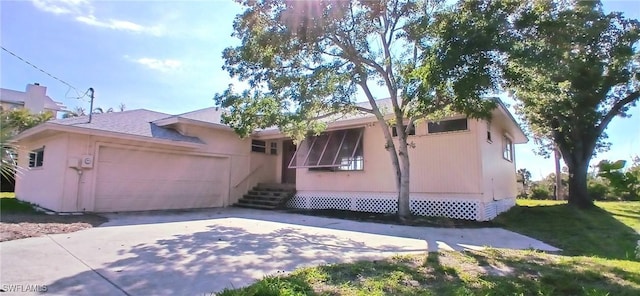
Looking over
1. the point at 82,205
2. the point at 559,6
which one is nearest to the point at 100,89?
the point at 82,205

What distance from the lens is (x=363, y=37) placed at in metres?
10.2

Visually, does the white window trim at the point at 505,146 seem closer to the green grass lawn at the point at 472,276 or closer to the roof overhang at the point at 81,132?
the green grass lawn at the point at 472,276

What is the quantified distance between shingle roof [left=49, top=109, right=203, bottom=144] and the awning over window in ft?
13.3

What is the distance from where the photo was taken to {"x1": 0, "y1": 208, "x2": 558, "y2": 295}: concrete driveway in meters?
4.09

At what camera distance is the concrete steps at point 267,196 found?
47.5ft

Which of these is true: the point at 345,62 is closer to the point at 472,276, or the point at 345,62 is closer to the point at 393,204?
the point at 393,204

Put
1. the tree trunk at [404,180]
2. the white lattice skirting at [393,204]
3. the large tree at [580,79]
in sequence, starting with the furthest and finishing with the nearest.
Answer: the white lattice skirting at [393,204] → the tree trunk at [404,180] → the large tree at [580,79]

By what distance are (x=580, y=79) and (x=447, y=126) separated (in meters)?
7.29

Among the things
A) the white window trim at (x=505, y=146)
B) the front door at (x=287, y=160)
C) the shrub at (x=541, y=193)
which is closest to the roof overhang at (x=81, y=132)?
the front door at (x=287, y=160)

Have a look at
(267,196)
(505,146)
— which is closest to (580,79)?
(505,146)

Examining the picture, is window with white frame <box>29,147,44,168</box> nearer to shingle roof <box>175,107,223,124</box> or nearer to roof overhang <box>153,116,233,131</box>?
roof overhang <box>153,116,233,131</box>

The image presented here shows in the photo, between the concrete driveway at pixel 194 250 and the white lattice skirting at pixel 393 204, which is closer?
the concrete driveway at pixel 194 250

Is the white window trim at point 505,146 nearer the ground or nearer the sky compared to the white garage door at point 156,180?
nearer the sky

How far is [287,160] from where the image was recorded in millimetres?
17141
